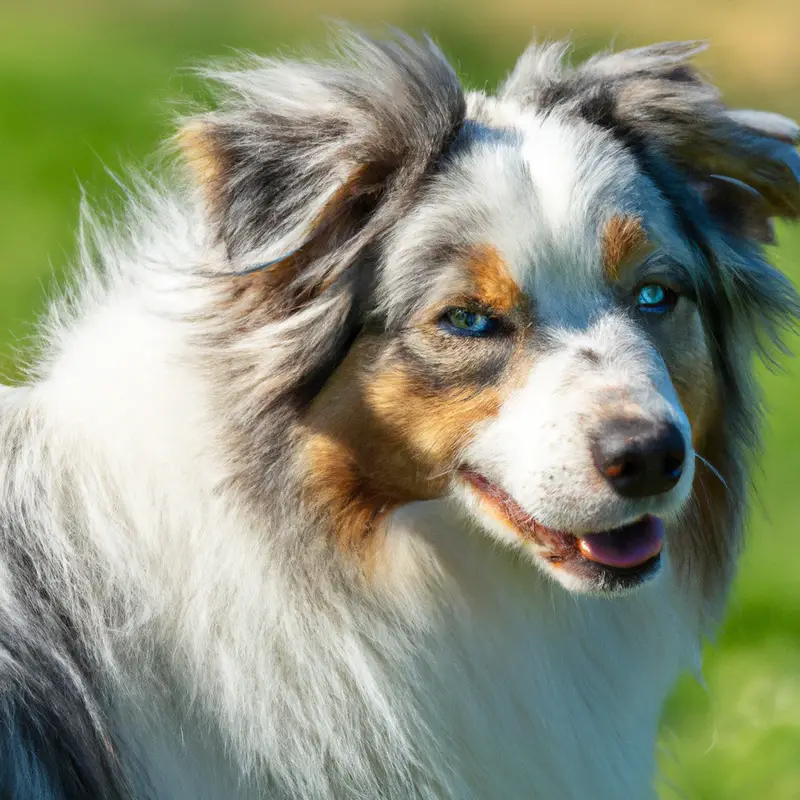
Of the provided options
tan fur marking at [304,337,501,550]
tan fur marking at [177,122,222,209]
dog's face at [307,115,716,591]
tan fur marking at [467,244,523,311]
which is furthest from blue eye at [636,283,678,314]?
tan fur marking at [177,122,222,209]

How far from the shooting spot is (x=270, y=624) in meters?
3.03

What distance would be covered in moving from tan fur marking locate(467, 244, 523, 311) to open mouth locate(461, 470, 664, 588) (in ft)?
1.29

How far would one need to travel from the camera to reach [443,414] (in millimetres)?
2926

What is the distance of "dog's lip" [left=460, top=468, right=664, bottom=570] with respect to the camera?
2936 millimetres

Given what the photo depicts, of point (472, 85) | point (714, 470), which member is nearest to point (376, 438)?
point (714, 470)

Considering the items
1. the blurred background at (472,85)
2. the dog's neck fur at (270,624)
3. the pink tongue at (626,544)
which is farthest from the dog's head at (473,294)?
the blurred background at (472,85)

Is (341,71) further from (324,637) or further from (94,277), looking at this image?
(324,637)

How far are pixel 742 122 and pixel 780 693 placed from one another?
2606mm

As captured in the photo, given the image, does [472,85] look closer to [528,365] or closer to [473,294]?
[473,294]

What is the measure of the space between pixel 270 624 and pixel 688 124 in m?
1.62

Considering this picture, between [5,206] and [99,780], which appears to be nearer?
[99,780]

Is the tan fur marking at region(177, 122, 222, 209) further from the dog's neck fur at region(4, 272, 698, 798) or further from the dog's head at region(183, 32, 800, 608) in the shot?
the dog's neck fur at region(4, 272, 698, 798)

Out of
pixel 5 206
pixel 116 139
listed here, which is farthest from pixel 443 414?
pixel 116 139

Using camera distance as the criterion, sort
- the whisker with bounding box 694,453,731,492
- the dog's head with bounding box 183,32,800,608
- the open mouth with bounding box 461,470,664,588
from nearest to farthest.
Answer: the dog's head with bounding box 183,32,800,608 < the open mouth with bounding box 461,470,664,588 < the whisker with bounding box 694,453,731,492
